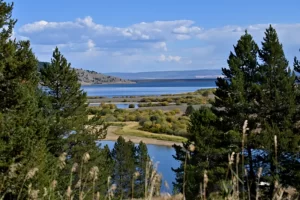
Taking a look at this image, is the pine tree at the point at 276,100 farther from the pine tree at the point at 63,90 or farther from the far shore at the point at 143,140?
the far shore at the point at 143,140

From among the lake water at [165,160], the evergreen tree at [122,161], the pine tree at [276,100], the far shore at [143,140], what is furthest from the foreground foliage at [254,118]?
the far shore at [143,140]

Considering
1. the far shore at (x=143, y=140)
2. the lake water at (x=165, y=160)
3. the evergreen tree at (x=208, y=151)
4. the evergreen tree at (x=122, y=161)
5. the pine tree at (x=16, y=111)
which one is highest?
the pine tree at (x=16, y=111)

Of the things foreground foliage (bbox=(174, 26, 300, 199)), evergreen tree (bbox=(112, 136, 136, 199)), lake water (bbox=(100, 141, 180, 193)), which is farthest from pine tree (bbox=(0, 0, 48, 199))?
evergreen tree (bbox=(112, 136, 136, 199))

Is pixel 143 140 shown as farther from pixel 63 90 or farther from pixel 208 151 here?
pixel 63 90

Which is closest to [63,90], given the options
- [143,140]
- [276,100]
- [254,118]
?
[254,118]

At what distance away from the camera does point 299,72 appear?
24719 mm

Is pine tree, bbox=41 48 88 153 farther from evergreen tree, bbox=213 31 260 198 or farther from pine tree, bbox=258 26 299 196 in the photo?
pine tree, bbox=258 26 299 196

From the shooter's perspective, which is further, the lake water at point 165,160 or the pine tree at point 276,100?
the lake water at point 165,160

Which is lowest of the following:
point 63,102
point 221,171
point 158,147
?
point 158,147

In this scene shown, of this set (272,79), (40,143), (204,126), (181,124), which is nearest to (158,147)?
(181,124)

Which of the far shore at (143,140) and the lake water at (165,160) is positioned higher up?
the lake water at (165,160)

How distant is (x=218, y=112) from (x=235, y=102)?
5.88 ft

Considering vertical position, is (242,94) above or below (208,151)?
above

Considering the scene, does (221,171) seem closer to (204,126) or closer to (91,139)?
(204,126)
